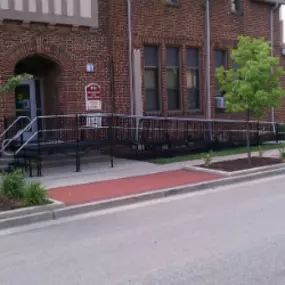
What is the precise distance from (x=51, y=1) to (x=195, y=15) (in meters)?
5.62

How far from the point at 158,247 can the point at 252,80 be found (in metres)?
7.27

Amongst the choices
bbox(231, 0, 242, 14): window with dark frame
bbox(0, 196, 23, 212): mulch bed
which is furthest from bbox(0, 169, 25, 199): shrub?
bbox(231, 0, 242, 14): window with dark frame

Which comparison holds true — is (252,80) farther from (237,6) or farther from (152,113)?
(237,6)

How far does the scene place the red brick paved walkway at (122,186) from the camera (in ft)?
31.0

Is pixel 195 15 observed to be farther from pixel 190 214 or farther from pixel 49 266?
pixel 49 266

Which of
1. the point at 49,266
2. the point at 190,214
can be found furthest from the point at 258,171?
the point at 49,266

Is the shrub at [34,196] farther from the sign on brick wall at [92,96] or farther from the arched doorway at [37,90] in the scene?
the sign on brick wall at [92,96]

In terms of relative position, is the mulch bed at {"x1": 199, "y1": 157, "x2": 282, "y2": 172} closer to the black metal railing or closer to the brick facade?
the black metal railing

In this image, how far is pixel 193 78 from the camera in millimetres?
→ 17359

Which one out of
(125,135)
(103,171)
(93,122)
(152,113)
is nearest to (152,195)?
(103,171)

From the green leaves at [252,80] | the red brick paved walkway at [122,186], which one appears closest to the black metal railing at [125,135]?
the red brick paved walkway at [122,186]

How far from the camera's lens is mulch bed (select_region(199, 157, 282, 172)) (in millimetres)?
12516

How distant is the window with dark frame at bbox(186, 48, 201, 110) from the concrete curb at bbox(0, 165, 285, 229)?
5.99 metres

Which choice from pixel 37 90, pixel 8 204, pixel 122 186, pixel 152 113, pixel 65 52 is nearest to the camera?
pixel 8 204
